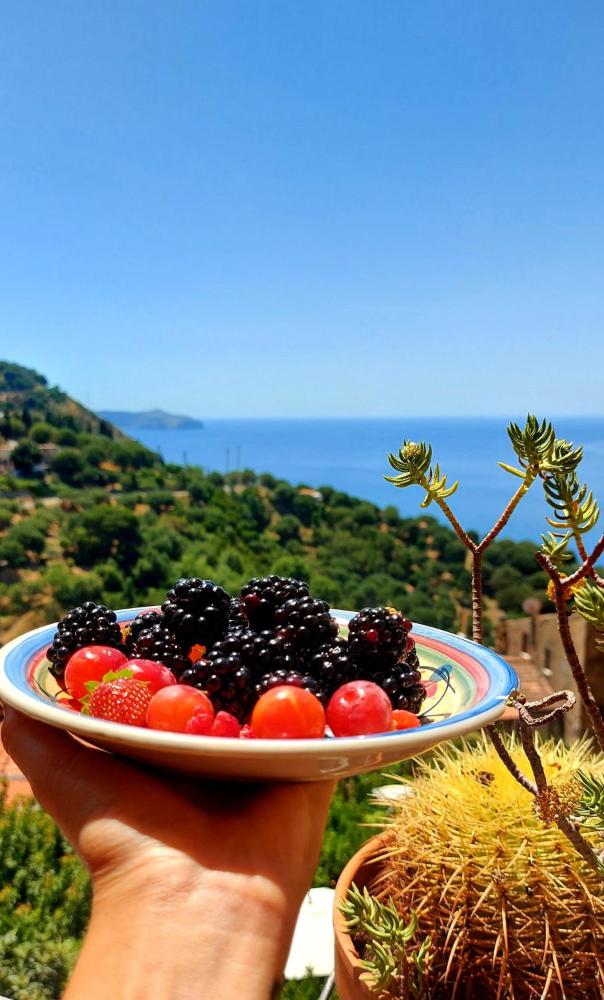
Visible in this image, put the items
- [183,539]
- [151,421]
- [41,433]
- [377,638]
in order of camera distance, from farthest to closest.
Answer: [151,421]
[41,433]
[183,539]
[377,638]

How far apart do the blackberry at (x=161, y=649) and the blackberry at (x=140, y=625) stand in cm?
4

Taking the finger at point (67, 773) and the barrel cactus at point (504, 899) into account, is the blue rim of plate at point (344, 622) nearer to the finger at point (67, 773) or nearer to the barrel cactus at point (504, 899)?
the finger at point (67, 773)

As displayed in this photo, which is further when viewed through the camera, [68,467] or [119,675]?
[68,467]

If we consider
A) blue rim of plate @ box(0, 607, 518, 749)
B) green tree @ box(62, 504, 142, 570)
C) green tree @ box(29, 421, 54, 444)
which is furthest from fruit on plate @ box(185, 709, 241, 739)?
green tree @ box(29, 421, 54, 444)

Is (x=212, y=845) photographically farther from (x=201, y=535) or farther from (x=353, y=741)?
(x=201, y=535)

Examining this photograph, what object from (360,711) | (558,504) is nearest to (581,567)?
(558,504)

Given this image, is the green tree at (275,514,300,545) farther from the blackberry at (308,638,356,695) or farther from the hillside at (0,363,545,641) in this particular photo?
the blackberry at (308,638,356,695)

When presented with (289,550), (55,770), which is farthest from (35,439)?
(55,770)

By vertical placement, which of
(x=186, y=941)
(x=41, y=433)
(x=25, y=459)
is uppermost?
(x=186, y=941)

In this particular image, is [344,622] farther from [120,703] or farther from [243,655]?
[120,703]

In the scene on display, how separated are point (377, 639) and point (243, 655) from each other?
0.18 meters

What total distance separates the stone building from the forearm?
44.0 inches

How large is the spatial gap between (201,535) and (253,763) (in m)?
22.3

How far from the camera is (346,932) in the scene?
123cm
